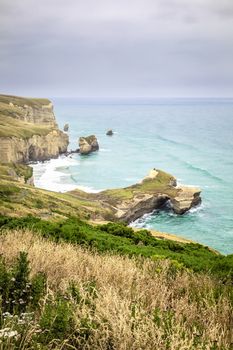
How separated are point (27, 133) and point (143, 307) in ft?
356

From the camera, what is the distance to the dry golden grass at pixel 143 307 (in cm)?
745

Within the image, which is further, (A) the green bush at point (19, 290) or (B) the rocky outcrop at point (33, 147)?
(B) the rocky outcrop at point (33, 147)

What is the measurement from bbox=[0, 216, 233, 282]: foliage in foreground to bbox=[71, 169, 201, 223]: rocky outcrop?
2864cm

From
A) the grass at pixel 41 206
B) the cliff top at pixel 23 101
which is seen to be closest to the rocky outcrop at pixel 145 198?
the grass at pixel 41 206

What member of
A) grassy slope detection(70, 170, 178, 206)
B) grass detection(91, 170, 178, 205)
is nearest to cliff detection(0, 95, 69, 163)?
grassy slope detection(70, 170, 178, 206)

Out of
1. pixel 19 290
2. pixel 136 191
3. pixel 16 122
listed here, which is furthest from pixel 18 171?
pixel 19 290

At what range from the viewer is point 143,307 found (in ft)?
→ 31.2

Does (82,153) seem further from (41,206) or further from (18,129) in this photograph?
(41,206)

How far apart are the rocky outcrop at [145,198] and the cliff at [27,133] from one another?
116 feet

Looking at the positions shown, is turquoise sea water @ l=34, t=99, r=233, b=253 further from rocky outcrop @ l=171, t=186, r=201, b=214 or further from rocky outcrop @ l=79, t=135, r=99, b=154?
rocky outcrop @ l=79, t=135, r=99, b=154

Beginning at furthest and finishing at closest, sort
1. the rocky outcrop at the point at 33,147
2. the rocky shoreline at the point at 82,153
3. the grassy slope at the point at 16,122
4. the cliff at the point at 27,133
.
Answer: the grassy slope at the point at 16,122
the cliff at the point at 27,133
the rocky outcrop at the point at 33,147
the rocky shoreline at the point at 82,153

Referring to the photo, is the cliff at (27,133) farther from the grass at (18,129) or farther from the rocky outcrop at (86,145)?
the rocky outcrop at (86,145)

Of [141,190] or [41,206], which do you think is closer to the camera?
[41,206]

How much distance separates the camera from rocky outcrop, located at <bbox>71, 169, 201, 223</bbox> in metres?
65.0
